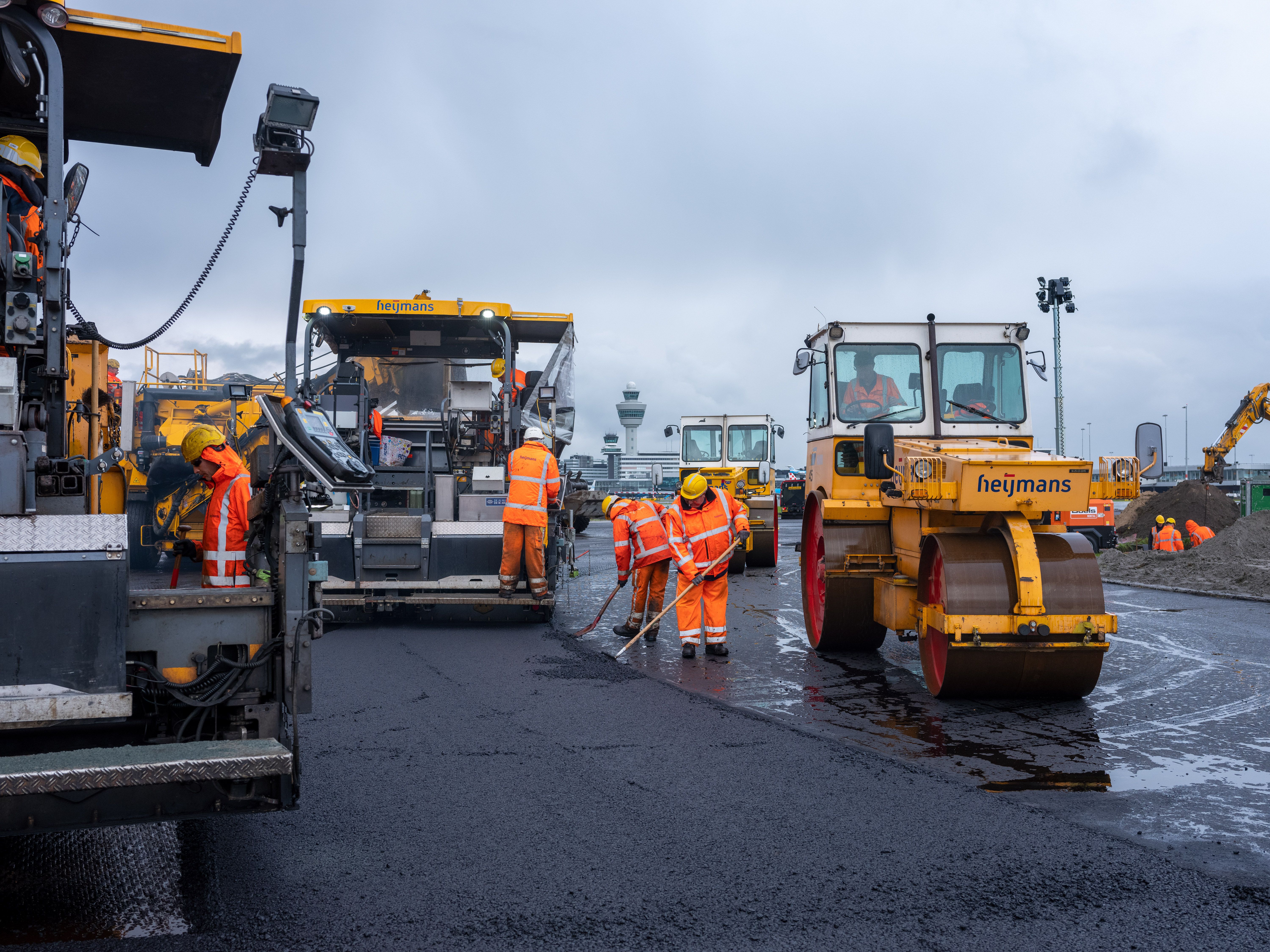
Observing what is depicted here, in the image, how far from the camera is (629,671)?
25.9ft

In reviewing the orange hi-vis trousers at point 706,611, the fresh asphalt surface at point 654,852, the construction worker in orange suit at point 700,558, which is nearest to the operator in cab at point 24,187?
the fresh asphalt surface at point 654,852

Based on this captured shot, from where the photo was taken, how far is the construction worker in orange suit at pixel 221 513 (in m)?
5.10

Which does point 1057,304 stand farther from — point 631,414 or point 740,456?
point 631,414

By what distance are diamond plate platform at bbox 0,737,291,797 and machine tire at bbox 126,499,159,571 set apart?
6798 mm

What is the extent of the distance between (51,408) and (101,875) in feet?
5.61

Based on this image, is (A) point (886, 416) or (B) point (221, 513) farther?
(A) point (886, 416)

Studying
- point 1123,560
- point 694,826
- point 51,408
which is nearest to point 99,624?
point 51,408

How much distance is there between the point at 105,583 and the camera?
318 cm

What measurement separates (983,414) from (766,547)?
10116mm

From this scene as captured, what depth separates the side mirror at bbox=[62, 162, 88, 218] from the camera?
4.15 meters

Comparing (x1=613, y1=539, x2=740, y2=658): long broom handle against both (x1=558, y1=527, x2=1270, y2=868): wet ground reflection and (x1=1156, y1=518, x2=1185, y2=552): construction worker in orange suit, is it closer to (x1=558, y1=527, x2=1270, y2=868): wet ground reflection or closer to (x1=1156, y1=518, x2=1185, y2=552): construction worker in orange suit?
(x1=558, y1=527, x2=1270, y2=868): wet ground reflection

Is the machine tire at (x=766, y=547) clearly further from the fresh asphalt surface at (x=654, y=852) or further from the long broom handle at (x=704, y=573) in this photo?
the fresh asphalt surface at (x=654, y=852)

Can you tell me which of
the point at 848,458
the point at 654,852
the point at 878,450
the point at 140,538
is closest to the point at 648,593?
the point at 848,458

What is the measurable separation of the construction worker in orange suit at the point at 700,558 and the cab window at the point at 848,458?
944mm
